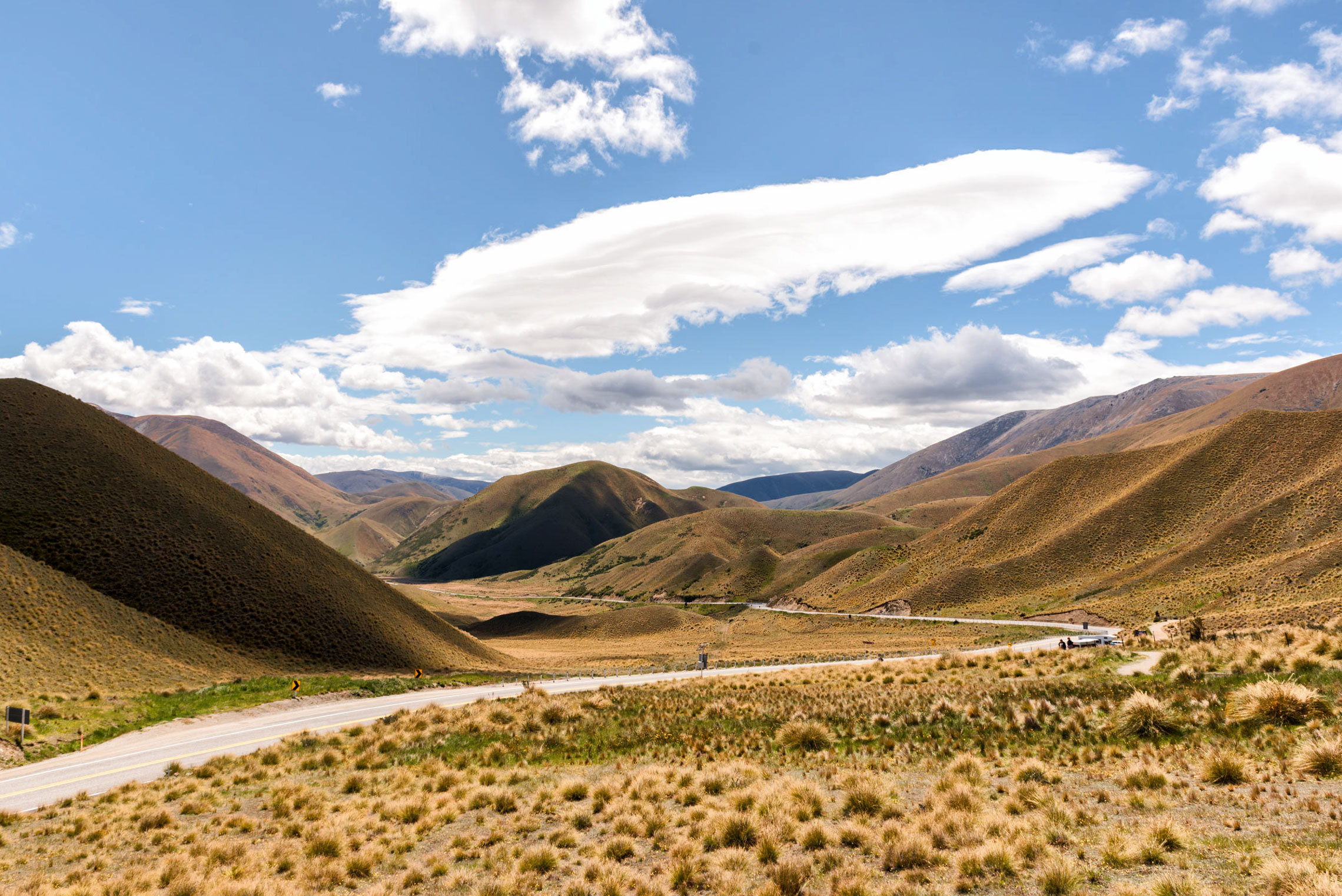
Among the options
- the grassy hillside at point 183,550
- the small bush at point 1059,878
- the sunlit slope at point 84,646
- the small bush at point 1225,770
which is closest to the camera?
the small bush at point 1059,878

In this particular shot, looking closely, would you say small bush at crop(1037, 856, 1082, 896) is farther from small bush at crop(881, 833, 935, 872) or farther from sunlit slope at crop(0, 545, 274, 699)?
sunlit slope at crop(0, 545, 274, 699)

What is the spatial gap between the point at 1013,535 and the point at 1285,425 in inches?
1665

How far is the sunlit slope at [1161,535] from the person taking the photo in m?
70.3

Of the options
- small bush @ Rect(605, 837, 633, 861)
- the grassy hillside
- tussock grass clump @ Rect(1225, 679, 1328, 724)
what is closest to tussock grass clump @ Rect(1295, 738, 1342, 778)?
tussock grass clump @ Rect(1225, 679, 1328, 724)

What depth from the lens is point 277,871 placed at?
11664 millimetres

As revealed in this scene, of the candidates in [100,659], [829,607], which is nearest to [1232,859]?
[100,659]

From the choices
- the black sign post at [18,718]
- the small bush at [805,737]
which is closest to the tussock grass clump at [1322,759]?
the small bush at [805,737]

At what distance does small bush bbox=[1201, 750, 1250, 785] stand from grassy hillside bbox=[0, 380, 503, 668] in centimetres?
5209

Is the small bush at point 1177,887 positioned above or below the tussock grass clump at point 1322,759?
above

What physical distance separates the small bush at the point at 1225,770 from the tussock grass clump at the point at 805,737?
895 cm

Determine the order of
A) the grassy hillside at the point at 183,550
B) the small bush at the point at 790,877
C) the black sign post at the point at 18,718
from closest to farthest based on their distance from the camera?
the small bush at the point at 790,877 < the black sign post at the point at 18,718 < the grassy hillside at the point at 183,550

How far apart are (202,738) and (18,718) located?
225 inches

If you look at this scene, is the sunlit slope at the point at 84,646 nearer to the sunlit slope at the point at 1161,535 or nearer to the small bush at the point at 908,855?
the small bush at the point at 908,855

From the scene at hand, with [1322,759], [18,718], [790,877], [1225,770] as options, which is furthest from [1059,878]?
[18,718]
